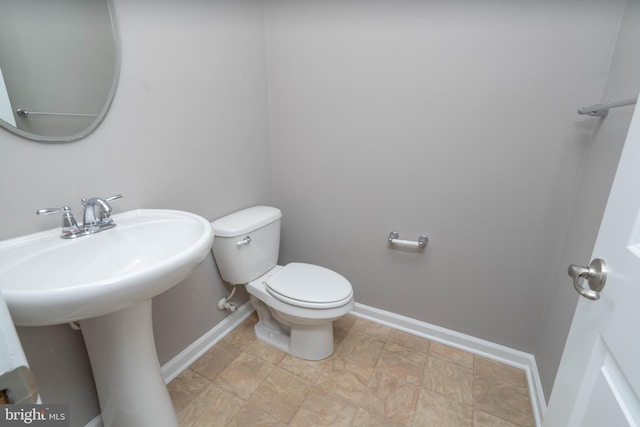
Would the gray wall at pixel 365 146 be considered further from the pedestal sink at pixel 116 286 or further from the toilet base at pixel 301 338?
the toilet base at pixel 301 338

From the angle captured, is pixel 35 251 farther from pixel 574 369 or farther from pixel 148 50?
pixel 574 369

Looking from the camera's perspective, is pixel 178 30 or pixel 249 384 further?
pixel 249 384

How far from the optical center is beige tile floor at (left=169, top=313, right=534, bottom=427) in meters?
1.24

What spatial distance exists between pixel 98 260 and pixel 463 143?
1481 millimetres

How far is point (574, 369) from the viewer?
64 centimetres

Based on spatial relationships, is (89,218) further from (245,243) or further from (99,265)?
(245,243)

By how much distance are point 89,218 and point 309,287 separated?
2.99ft

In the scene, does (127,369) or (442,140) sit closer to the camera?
(127,369)

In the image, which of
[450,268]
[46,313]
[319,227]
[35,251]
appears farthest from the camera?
[319,227]

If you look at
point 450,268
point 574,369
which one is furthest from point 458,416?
point 574,369

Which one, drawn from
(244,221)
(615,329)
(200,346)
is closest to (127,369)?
(200,346)

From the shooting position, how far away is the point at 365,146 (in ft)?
5.08

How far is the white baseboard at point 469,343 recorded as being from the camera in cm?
131

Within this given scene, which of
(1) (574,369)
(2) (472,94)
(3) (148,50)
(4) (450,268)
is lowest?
(4) (450,268)
